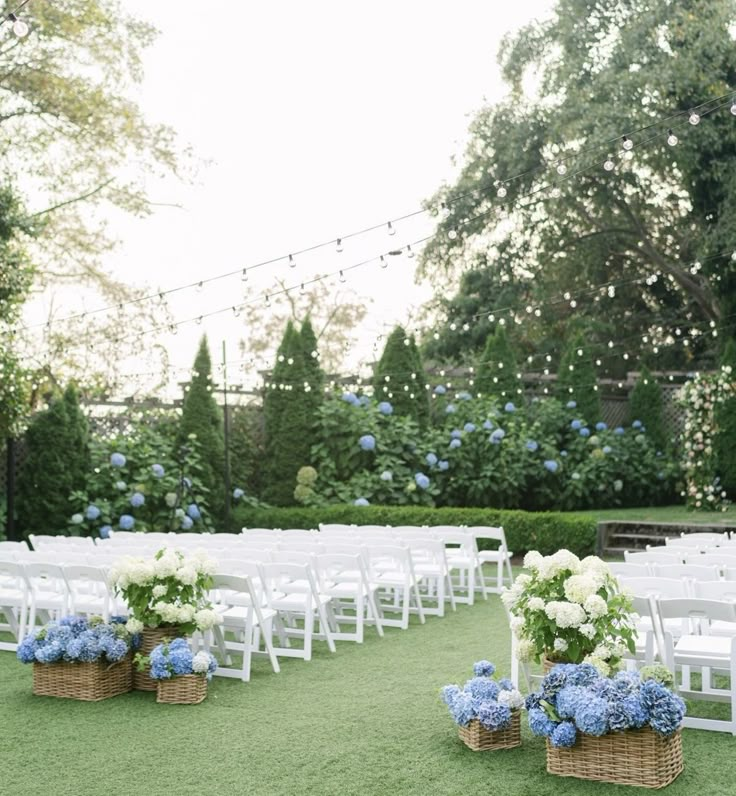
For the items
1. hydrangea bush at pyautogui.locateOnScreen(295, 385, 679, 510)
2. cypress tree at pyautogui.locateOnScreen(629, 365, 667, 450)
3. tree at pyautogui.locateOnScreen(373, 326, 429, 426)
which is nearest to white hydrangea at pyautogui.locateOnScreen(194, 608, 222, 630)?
hydrangea bush at pyautogui.locateOnScreen(295, 385, 679, 510)

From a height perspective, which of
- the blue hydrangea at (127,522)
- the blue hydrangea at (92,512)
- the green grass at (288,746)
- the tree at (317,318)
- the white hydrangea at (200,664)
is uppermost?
the tree at (317,318)

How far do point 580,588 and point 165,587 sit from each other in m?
2.45

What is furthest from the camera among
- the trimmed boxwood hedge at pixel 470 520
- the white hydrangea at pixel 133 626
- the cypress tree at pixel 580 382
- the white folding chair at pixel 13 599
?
the cypress tree at pixel 580 382

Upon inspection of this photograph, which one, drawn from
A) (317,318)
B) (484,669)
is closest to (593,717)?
(484,669)

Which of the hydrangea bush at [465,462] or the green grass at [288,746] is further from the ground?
the hydrangea bush at [465,462]

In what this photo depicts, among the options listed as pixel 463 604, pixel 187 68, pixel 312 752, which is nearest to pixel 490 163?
pixel 187 68

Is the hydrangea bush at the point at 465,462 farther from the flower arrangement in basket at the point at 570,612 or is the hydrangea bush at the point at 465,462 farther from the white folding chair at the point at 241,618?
the flower arrangement in basket at the point at 570,612

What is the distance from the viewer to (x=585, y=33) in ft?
58.6

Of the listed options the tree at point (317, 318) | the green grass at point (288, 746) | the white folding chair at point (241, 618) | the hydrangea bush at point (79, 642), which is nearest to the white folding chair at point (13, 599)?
the green grass at point (288, 746)

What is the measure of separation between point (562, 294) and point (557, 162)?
13.2ft

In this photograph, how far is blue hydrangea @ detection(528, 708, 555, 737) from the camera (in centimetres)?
398

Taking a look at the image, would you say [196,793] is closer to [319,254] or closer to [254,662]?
[254,662]

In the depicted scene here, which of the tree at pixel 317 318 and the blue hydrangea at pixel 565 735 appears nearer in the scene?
the blue hydrangea at pixel 565 735

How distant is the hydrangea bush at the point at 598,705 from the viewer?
3852mm
